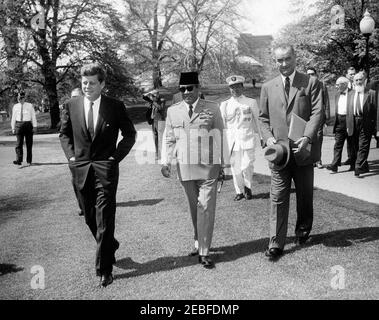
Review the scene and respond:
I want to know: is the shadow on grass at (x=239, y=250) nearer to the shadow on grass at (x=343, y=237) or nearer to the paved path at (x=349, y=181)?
the shadow on grass at (x=343, y=237)

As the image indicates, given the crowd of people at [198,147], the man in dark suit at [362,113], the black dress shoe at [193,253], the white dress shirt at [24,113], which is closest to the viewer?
the crowd of people at [198,147]

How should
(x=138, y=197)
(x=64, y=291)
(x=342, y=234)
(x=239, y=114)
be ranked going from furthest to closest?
(x=138, y=197) < (x=239, y=114) < (x=342, y=234) < (x=64, y=291)

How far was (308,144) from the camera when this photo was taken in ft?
17.0

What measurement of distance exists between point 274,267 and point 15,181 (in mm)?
8792

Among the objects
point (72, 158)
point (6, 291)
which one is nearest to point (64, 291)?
point (6, 291)

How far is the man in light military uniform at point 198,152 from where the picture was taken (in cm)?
507

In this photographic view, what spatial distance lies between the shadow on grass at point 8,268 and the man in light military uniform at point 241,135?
4109mm

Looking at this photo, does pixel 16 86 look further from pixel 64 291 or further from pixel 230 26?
pixel 64 291

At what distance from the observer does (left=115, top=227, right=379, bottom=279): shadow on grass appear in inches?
201

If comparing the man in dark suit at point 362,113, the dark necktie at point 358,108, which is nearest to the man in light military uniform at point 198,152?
the man in dark suit at point 362,113

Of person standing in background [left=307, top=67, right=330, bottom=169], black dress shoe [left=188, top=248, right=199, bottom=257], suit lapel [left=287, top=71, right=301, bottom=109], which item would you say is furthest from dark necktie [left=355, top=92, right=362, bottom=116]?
black dress shoe [left=188, top=248, right=199, bottom=257]

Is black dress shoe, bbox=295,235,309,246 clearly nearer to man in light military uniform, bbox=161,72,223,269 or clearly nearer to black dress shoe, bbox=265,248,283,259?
black dress shoe, bbox=265,248,283,259

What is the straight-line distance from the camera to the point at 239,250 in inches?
216

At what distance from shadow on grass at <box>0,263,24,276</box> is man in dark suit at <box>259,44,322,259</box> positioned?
297cm
